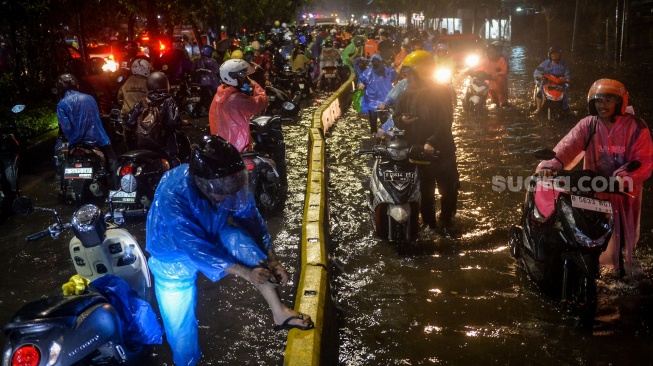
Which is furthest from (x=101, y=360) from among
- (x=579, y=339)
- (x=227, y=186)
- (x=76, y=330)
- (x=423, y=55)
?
(x=423, y=55)

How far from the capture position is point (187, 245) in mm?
3551

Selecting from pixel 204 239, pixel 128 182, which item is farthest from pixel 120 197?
pixel 204 239

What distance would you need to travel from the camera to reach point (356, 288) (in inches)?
218

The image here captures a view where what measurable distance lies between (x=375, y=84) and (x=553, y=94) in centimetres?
427

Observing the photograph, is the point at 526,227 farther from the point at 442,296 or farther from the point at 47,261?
the point at 47,261

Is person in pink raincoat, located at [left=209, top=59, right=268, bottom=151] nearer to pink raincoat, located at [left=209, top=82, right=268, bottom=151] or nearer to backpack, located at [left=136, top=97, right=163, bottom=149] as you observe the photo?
pink raincoat, located at [left=209, top=82, right=268, bottom=151]

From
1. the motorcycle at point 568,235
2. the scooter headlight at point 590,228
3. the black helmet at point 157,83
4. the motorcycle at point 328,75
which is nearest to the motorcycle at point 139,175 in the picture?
the black helmet at point 157,83

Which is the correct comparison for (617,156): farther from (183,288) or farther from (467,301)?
(183,288)

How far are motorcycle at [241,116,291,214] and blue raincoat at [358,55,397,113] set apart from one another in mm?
3273

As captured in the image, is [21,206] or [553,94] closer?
[21,206]

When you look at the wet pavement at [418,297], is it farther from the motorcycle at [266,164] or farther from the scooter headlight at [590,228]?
the scooter headlight at [590,228]

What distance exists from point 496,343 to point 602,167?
5.92ft

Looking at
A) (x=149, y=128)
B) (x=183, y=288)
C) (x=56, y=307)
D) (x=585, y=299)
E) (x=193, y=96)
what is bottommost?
(x=585, y=299)

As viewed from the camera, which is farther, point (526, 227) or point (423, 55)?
point (423, 55)
